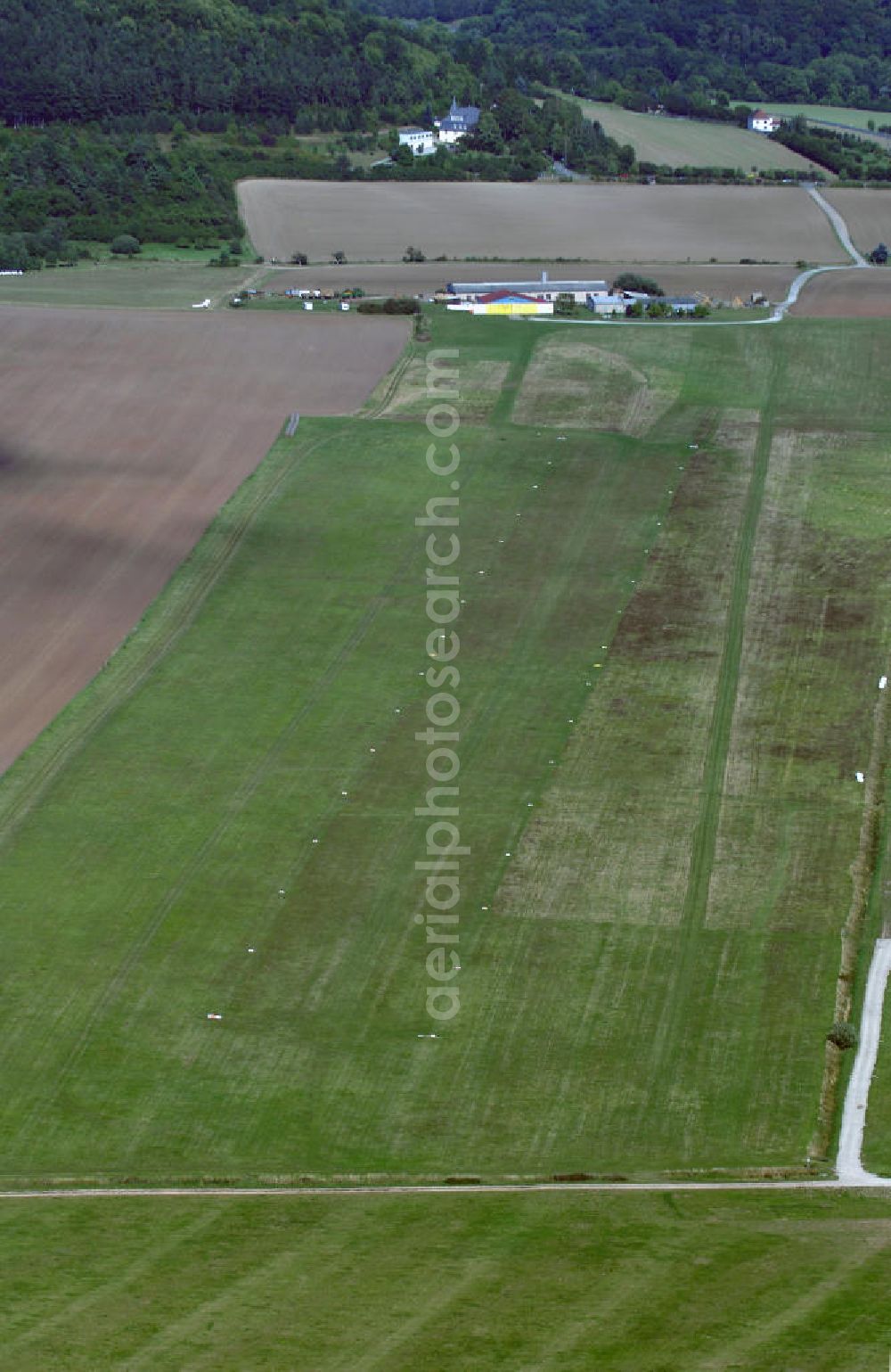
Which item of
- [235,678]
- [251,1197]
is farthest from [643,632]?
[251,1197]

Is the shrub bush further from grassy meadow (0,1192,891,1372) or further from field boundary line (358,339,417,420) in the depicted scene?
field boundary line (358,339,417,420)

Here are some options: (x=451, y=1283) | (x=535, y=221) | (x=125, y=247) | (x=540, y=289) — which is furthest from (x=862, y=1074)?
(x=535, y=221)

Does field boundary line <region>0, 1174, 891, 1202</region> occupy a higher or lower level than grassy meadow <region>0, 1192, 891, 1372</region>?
Answer: lower

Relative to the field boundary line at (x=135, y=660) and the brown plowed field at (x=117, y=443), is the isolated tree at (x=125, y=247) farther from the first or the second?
the field boundary line at (x=135, y=660)

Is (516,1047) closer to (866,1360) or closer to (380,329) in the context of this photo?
(866,1360)

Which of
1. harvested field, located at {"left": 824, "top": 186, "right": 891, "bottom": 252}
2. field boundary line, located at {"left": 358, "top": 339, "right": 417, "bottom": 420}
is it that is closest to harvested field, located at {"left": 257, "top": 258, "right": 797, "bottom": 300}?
harvested field, located at {"left": 824, "top": 186, "right": 891, "bottom": 252}

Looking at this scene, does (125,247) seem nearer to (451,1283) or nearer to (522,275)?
(522,275)
